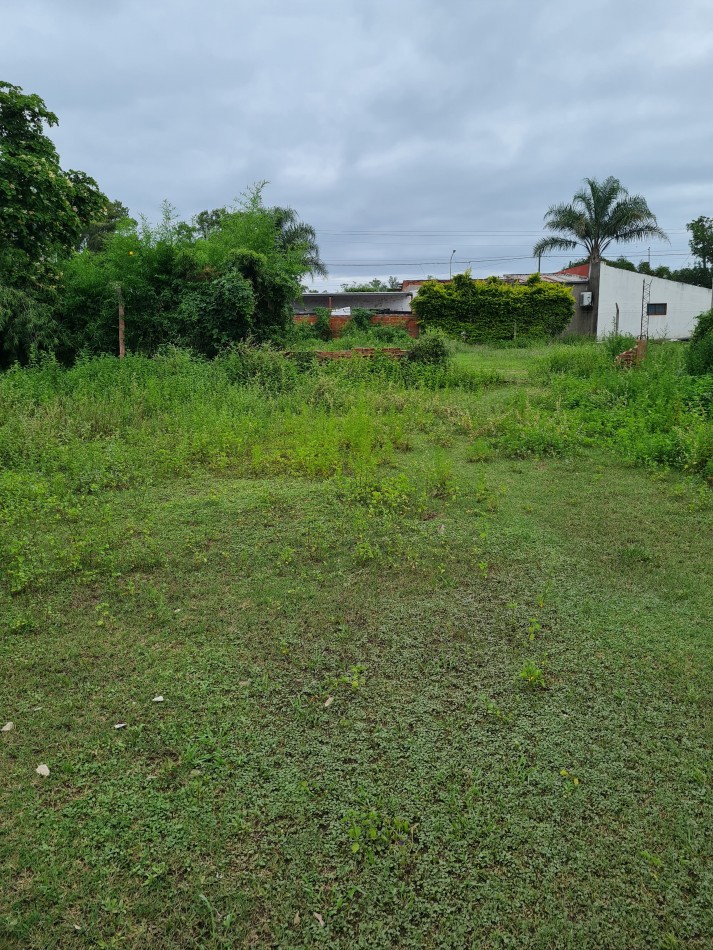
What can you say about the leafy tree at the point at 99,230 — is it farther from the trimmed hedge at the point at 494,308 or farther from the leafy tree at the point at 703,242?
the leafy tree at the point at 703,242

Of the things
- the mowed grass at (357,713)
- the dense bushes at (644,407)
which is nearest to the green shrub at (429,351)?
the dense bushes at (644,407)

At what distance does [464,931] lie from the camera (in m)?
1.78

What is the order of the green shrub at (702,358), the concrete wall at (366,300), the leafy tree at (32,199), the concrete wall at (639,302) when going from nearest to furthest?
the green shrub at (702,358), the leafy tree at (32,199), the concrete wall at (639,302), the concrete wall at (366,300)

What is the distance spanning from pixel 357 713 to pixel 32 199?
1274 cm

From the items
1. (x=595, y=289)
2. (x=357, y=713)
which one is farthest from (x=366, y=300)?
(x=357, y=713)

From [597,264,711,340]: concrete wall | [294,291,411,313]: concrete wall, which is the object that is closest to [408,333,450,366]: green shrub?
[597,264,711,340]: concrete wall

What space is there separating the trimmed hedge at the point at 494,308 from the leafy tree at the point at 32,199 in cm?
1329

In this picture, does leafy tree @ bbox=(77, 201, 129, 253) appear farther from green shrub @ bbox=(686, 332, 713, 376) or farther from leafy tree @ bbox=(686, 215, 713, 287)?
leafy tree @ bbox=(686, 215, 713, 287)

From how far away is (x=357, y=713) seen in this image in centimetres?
263

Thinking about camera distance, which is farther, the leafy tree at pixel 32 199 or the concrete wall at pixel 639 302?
the concrete wall at pixel 639 302

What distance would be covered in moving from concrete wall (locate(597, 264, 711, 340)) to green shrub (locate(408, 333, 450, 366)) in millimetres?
16378

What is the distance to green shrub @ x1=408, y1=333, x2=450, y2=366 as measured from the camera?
12.0 meters

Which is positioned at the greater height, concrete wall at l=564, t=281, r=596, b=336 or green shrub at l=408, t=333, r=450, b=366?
concrete wall at l=564, t=281, r=596, b=336

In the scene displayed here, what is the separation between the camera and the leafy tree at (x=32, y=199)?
38.5 feet
